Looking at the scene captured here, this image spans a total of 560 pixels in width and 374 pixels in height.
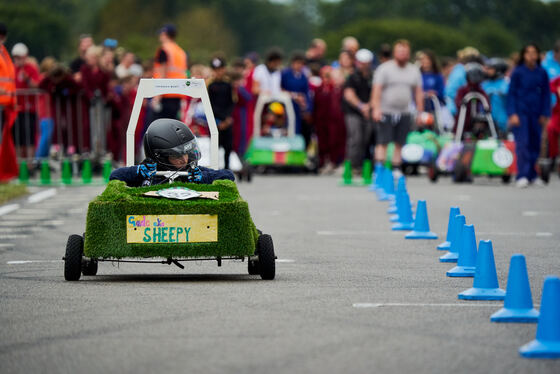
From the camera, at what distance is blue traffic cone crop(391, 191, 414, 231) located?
1484cm

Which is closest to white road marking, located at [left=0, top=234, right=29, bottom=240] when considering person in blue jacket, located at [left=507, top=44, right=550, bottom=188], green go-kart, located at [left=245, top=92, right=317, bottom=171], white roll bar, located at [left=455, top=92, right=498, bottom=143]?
person in blue jacket, located at [left=507, top=44, right=550, bottom=188]

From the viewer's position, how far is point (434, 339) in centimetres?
735

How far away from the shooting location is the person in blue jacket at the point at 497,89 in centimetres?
2683

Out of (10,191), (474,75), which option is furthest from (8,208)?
(474,75)

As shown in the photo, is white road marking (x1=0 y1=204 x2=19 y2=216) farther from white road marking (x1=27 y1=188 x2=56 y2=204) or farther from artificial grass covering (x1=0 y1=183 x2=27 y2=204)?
white road marking (x1=27 y1=188 x2=56 y2=204)

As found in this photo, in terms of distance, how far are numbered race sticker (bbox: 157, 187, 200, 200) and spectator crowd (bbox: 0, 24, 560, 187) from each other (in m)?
10.4

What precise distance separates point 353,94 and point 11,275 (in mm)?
16242

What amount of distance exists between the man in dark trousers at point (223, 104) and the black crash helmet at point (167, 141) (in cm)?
1256

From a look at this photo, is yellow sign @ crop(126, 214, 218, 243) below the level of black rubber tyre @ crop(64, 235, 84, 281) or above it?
above

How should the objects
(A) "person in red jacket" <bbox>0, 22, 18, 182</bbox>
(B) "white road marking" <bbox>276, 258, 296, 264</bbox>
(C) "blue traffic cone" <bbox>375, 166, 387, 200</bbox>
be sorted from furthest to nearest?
1. (C) "blue traffic cone" <bbox>375, 166, 387, 200</bbox>
2. (A) "person in red jacket" <bbox>0, 22, 18, 182</bbox>
3. (B) "white road marking" <bbox>276, 258, 296, 264</bbox>

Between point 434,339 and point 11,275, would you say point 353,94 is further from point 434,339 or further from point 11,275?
point 434,339

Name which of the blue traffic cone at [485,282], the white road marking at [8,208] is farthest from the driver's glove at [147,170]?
the white road marking at [8,208]

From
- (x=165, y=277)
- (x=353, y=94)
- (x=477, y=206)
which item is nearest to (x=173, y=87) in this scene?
(x=165, y=277)

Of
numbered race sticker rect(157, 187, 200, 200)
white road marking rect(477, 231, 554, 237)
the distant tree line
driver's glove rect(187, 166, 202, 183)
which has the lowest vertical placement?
white road marking rect(477, 231, 554, 237)
